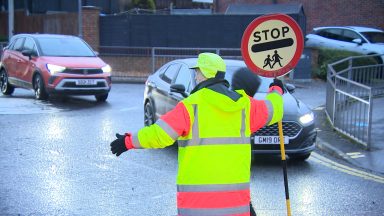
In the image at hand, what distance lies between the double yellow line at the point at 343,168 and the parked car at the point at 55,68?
268 inches

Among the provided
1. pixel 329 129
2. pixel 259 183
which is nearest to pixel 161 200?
pixel 259 183

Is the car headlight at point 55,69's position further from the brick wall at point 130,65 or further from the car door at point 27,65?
the brick wall at point 130,65

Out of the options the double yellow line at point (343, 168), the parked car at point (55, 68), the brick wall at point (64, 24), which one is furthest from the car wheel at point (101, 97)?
the brick wall at point (64, 24)

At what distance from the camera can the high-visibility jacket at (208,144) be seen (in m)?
3.60

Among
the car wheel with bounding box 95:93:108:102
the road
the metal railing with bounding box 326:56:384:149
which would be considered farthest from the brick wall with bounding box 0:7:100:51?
the metal railing with bounding box 326:56:384:149

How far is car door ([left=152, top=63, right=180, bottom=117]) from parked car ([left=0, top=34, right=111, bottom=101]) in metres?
4.30

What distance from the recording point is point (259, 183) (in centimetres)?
744

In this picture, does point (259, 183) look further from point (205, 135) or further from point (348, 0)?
point (348, 0)

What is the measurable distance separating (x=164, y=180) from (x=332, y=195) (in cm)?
209

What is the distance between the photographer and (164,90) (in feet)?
32.8

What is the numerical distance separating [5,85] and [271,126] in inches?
422

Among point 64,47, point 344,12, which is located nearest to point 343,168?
point 64,47

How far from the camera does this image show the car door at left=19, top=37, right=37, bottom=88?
49.4 ft

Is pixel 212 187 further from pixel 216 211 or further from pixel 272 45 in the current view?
pixel 272 45
